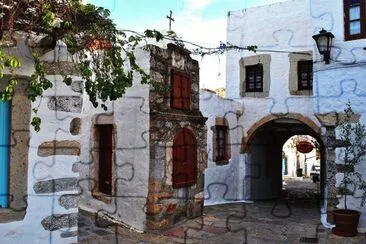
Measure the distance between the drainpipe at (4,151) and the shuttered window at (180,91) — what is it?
3622 mm

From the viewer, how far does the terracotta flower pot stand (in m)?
6.30

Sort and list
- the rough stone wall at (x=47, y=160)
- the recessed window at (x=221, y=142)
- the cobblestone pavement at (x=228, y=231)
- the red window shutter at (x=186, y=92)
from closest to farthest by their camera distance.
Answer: the rough stone wall at (x=47, y=160) → the cobblestone pavement at (x=228, y=231) → the red window shutter at (x=186, y=92) → the recessed window at (x=221, y=142)

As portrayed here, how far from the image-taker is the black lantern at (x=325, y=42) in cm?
672

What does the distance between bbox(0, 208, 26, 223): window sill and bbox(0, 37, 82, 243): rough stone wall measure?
0.07ft

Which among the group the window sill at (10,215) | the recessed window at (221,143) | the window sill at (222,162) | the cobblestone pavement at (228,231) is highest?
the recessed window at (221,143)

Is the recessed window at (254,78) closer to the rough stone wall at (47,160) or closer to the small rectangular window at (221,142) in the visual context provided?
the small rectangular window at (221,142)

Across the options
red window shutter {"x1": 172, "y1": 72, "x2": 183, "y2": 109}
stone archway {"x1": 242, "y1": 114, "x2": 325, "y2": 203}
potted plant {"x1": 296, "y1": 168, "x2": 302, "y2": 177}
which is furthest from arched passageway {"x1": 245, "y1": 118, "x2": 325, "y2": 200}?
potted plant {"x1": 296, "y1": 168, "x2": 302, "y2": 177}

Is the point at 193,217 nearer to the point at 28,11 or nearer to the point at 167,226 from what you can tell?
the point at 167,226

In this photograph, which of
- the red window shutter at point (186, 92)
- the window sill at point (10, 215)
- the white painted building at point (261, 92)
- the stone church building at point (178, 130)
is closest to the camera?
the window sill at point (10, 215)

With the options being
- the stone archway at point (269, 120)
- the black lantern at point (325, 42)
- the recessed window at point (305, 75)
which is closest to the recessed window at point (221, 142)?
the stone archway at point (269, 120)

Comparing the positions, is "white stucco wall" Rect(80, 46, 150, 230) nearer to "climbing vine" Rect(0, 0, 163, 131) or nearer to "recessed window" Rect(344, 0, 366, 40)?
"climbing vine" Rect(0, 0, 163, 131)

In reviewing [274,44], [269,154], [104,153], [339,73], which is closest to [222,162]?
[269,154]

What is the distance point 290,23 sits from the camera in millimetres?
10141

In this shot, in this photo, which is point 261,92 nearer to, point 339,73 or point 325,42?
point 325,42
